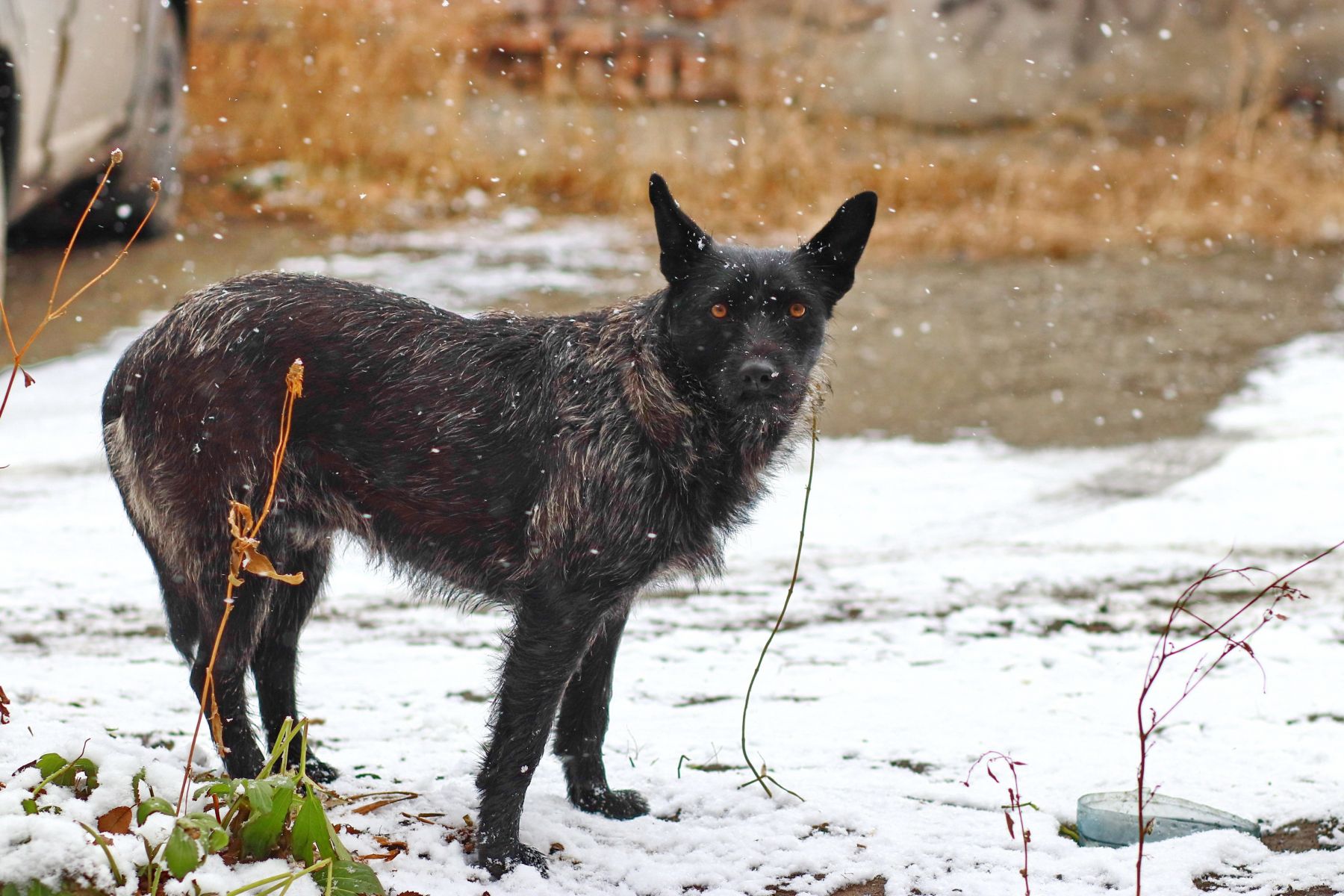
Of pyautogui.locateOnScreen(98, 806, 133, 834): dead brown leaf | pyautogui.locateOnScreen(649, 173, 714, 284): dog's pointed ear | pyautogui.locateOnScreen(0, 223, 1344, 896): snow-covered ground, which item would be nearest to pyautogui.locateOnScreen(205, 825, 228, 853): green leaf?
pyautogui.locateOnScreen(0, 223, 1344, 896): snow-covered ground

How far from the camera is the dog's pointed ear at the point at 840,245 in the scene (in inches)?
146

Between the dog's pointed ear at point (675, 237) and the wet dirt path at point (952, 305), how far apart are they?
16.6ft

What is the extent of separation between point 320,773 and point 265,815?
1084mm

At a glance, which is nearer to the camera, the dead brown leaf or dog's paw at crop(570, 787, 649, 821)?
the dead brown leaf

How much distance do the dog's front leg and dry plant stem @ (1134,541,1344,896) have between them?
55.9 inches

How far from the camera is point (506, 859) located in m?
3.54

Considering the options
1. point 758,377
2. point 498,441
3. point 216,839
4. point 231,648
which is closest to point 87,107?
point 231,648

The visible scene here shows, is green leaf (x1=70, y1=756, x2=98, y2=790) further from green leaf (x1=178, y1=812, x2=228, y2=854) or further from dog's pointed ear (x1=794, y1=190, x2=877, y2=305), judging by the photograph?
dog's pointed ear (x1=794, y1=190, x2=877, y2=305)

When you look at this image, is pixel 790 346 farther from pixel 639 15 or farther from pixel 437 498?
pixel 639 15

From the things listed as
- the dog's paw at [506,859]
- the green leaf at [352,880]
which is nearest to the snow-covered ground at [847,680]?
the dog's paw at [506,859]

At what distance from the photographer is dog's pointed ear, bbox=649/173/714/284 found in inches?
141

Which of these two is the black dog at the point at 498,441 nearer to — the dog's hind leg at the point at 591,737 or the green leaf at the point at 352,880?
the dog's hind leg at the point at 591,737

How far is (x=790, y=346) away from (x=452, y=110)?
34.9 feet

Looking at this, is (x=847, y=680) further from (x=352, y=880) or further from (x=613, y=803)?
(x=352, y=880)
